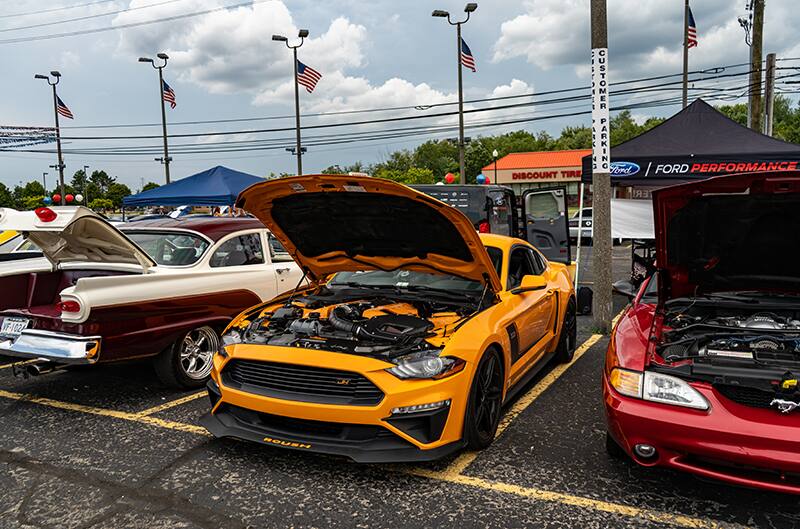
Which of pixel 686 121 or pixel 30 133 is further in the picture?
pixel 30 133

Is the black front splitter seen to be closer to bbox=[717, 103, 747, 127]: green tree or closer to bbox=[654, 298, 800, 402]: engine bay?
bbox=[654, 298, 800, 402]: engine bay

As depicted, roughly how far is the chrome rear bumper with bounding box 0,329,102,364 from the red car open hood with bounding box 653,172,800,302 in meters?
4.28

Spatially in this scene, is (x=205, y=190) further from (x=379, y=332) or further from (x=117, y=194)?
(x=117, y=194)

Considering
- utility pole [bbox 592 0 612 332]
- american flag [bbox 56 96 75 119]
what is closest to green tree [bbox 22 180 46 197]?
A: american flag [bbox 56 96 75 119]

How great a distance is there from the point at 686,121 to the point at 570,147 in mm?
71885

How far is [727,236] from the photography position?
3.94 m

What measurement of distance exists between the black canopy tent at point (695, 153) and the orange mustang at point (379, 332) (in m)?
4.87

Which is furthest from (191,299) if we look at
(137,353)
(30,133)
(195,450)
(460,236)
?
(30,133)

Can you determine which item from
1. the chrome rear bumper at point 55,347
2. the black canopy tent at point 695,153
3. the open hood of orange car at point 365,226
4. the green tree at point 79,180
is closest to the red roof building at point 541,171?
the black canopy tent at point 695,153

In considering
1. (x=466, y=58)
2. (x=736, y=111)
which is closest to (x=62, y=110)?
(x=466, y=58)

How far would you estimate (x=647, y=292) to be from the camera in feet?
14.6

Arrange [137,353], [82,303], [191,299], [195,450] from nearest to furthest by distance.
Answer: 1. [195,450]
2. [82,303]
3. [137,353]
4. [191,299]

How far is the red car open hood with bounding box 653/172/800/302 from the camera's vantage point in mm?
3623

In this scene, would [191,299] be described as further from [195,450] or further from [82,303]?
[195,450]
